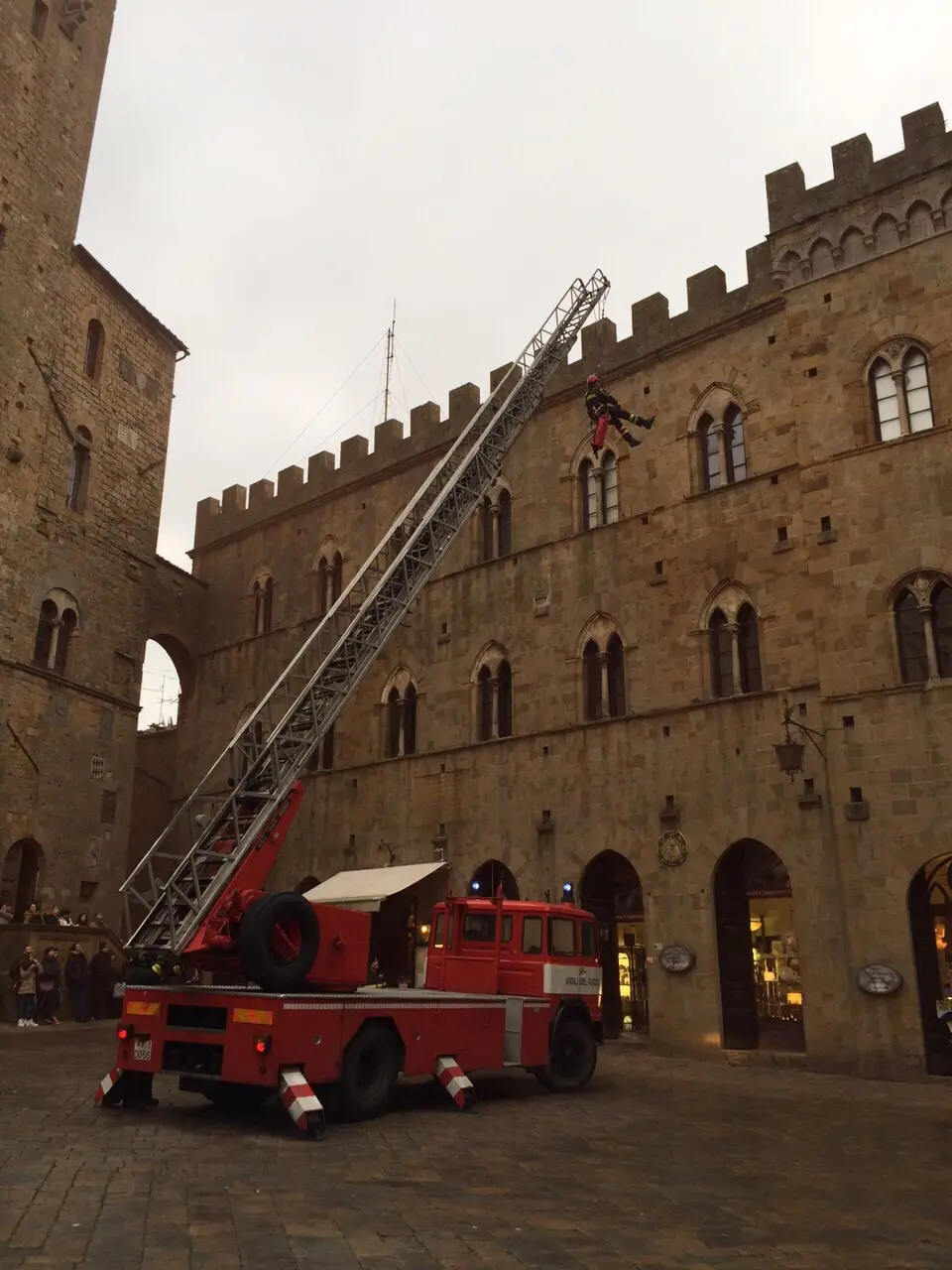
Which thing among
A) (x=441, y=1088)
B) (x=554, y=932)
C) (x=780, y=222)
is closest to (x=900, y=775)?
(x=554, y=932)

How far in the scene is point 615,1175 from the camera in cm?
743

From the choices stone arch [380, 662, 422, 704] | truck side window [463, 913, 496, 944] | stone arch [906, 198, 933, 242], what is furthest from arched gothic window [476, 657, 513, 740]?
stone arch [906, 198, 933, 242]

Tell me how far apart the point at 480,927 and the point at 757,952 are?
771 cm

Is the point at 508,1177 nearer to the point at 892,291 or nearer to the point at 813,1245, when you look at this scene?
the point at 813,1245

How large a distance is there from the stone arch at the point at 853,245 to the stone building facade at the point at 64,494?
17581mm

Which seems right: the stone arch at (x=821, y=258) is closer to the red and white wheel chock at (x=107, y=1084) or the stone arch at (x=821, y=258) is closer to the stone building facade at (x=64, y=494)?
the red and white wheel chock at (x=107, y=1084)

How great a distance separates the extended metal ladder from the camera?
1080 centimetres

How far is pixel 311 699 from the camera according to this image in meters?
13.3

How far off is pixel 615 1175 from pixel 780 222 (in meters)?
17.2

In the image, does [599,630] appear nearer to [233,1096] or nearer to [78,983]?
[233,1096]

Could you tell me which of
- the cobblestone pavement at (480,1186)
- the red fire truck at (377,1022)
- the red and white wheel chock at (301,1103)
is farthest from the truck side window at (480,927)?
the red and white wheel chock at (301,1103)

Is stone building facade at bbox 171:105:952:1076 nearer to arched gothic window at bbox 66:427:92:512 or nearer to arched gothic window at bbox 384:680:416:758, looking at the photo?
arched gothic window at bbox 384:680:416:758

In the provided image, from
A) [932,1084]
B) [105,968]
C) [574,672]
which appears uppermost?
[574,672]

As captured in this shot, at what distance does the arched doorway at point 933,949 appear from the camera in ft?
46.8
